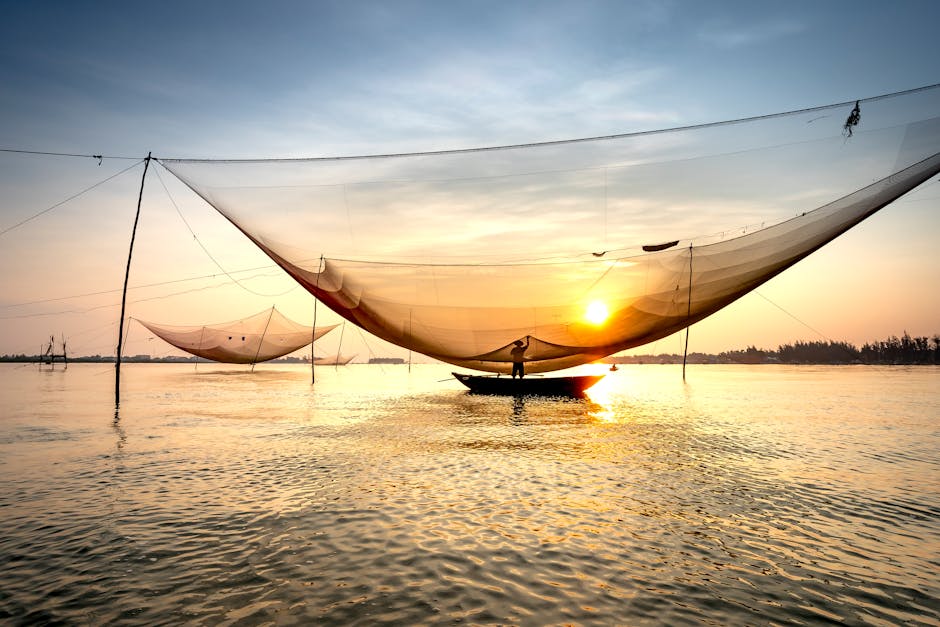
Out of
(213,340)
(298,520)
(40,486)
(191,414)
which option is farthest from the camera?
(213,340)

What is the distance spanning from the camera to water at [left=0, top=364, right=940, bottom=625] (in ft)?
12.2

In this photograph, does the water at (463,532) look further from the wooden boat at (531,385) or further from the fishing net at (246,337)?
the fishing net at (246,337)

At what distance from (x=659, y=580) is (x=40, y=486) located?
7794 millimetres

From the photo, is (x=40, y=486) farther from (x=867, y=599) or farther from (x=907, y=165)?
(x=907, y=165)

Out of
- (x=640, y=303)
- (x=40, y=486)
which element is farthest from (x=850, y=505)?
(x=40, y=486)

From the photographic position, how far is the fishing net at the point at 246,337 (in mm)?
42375

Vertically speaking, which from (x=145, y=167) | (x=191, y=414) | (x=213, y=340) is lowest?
(x=191, y=414)

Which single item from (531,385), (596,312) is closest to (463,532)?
(596,312)

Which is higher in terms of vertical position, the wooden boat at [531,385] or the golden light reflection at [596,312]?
the golden light reflection at [596,312]

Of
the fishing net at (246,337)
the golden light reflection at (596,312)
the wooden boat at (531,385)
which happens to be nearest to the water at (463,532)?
the golden light reflection at (596,312)

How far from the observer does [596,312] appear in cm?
1452

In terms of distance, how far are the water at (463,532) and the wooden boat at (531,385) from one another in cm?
1167

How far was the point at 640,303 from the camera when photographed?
45.4ft

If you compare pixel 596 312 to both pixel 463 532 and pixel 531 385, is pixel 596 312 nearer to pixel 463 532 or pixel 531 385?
pixel 531 385
